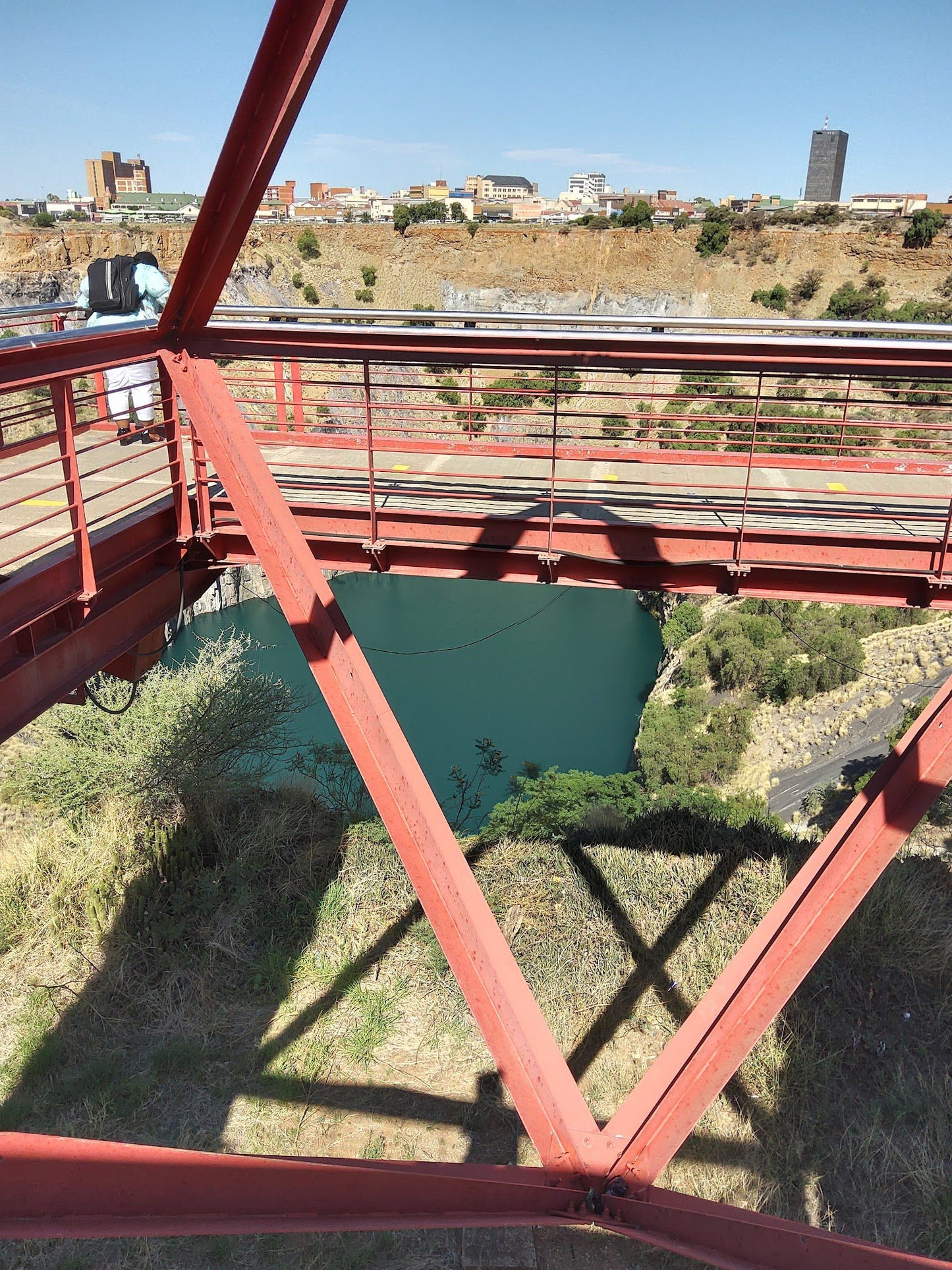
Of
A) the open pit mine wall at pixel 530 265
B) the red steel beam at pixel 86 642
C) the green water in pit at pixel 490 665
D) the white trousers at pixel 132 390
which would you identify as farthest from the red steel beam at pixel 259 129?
the open pit mine wall at pixel 530 265

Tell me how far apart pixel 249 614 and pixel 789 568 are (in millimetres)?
20386

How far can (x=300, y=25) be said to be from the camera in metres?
2.53

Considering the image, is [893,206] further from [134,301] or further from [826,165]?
[134,301]

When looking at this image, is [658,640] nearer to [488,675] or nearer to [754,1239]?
[488,675]

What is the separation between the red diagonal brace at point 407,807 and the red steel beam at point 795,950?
0.26m

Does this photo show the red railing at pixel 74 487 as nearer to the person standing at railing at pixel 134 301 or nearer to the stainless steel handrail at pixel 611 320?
the person standing at railing at pixel 134 301

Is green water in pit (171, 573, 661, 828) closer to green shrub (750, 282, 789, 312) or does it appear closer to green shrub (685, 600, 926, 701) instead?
green shrub (685, 600, 926, 701)

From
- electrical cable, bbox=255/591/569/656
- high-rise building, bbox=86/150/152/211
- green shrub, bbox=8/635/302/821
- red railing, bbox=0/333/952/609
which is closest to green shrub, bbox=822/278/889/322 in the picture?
electrical cable, bbox=255/591/569/656

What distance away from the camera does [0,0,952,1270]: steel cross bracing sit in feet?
5.83

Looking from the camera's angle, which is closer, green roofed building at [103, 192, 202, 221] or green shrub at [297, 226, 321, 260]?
green shrub at [297, 226, 321, 260]

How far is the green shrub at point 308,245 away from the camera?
143 feet

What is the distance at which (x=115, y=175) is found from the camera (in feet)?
409

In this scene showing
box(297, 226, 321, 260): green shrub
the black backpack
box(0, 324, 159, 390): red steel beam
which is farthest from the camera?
box(297, 226, 321, 260): green shrub

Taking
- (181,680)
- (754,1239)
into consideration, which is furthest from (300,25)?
(181,680)
